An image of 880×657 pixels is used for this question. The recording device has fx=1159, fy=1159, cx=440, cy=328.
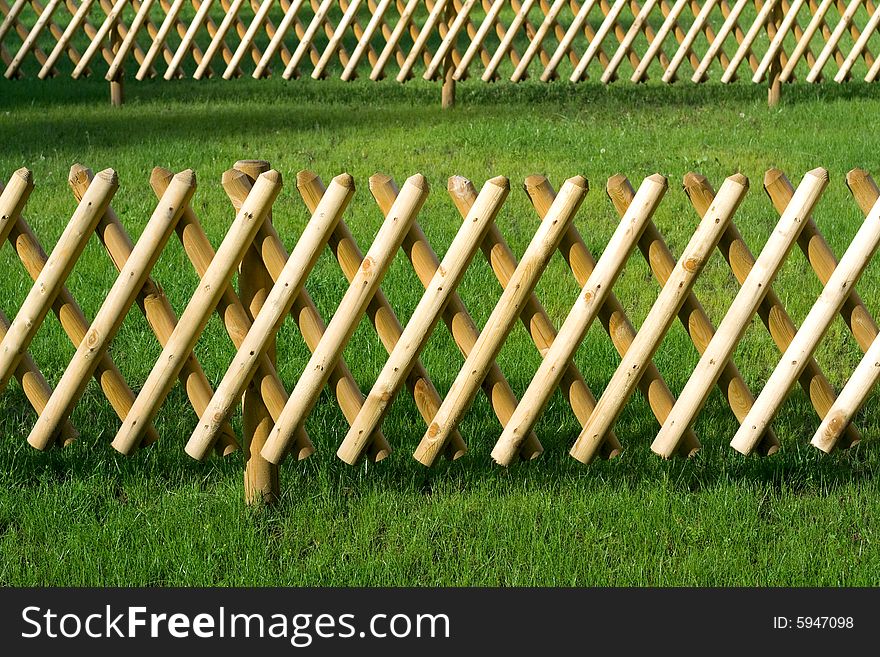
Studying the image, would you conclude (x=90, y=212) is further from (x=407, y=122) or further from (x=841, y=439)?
(x=407, y=122)

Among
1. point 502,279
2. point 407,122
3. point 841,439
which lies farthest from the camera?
point 407,122

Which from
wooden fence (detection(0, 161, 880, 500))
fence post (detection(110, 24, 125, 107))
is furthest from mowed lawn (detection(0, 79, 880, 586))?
fence post (detection(110, 24, 125, 107))

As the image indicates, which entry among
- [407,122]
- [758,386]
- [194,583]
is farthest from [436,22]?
[194,583]

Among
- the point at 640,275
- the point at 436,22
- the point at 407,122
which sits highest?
the point at 436,22

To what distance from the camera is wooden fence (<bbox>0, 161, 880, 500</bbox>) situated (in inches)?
128

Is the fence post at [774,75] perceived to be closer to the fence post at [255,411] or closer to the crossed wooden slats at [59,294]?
the fence post at [255,411]

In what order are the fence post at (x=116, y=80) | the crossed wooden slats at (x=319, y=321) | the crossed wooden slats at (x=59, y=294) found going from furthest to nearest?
1. the fence post at (x=116, y=80)
2. the crossed wooden slats at (x=59, y=294)
3. the crossed wooden slats at (x=319, y=321)

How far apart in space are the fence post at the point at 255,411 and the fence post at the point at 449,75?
619 cm

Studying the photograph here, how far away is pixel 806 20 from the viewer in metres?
14.7

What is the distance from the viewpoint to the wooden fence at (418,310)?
324 centimetres

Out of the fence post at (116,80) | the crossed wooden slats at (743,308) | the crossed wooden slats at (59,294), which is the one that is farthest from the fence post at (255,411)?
the fence post at (116,80)

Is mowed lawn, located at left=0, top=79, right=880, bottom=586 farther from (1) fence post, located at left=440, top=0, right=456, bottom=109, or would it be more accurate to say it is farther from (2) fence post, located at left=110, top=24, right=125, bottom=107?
(2) fence post, located at left=110, top=24, right=125, bottom=107

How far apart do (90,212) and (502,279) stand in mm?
1196

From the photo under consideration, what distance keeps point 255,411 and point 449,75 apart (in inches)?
252
